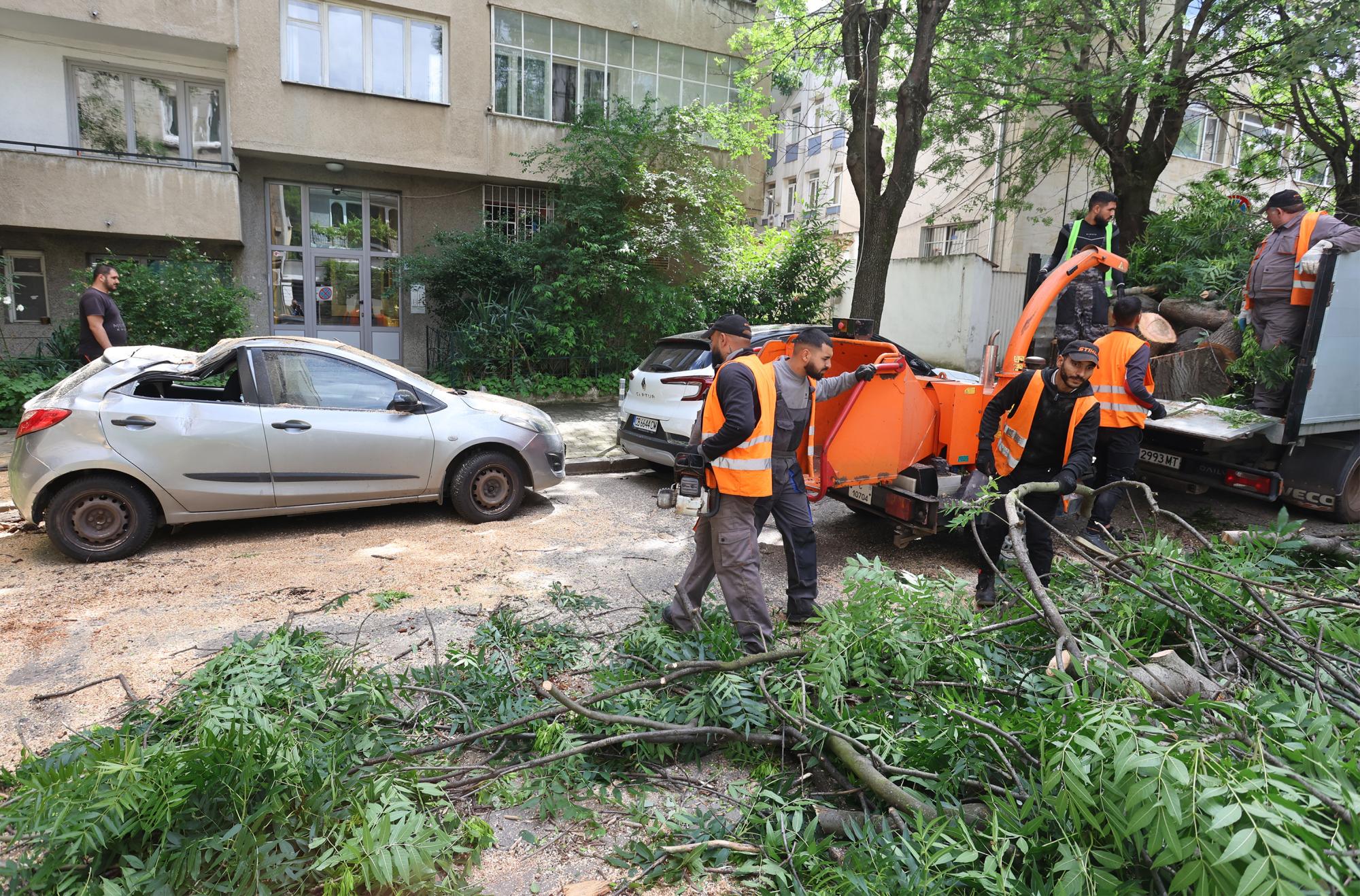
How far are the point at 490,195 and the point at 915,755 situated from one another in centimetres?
1524

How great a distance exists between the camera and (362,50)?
14.3 m

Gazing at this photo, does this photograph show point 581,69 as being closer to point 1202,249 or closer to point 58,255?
point 58,255

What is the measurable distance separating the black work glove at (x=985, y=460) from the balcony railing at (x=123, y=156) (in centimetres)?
1355

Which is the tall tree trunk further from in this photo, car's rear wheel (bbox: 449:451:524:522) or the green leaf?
the green leaf

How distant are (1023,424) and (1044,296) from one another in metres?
1.48

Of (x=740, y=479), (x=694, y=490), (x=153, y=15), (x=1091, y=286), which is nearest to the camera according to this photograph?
(x=740, y=479)

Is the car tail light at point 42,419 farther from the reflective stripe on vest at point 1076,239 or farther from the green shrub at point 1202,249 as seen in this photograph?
the green shrub at point 1202,249

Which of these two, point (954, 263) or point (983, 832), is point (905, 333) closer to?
point (954, 263)

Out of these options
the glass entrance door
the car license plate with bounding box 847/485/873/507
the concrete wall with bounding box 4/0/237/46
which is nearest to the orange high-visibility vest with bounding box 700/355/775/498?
the car license plate with bounding box 847/485/873/507

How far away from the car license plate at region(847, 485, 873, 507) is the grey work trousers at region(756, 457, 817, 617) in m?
1.30

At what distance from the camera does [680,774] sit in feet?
10.9

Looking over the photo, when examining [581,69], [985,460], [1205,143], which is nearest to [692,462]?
[985,460]

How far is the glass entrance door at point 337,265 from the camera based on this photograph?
15.0 metres

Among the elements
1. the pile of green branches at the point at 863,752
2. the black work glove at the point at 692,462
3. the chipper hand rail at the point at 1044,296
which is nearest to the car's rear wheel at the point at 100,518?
the pile of green branches at the point at 863,752
